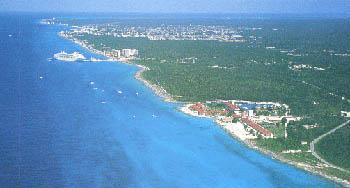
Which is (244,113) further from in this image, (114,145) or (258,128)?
(114,145)

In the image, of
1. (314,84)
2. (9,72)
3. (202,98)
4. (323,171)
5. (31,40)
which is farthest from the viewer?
(31,40)

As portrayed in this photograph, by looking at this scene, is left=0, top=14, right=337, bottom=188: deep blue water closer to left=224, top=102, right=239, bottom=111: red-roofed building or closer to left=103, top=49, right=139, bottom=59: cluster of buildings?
left=224, top=102, right=239, bottom=111: red-roofed building

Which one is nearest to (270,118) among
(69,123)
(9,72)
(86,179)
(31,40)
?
(69,123)

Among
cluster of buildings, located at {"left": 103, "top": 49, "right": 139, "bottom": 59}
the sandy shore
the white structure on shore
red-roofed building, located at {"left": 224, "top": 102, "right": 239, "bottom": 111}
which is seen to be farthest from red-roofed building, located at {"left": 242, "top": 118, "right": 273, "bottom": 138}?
the white structure on shore

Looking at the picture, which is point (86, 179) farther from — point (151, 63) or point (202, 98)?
point (151, 63)

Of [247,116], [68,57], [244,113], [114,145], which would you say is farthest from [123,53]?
[114,145]
